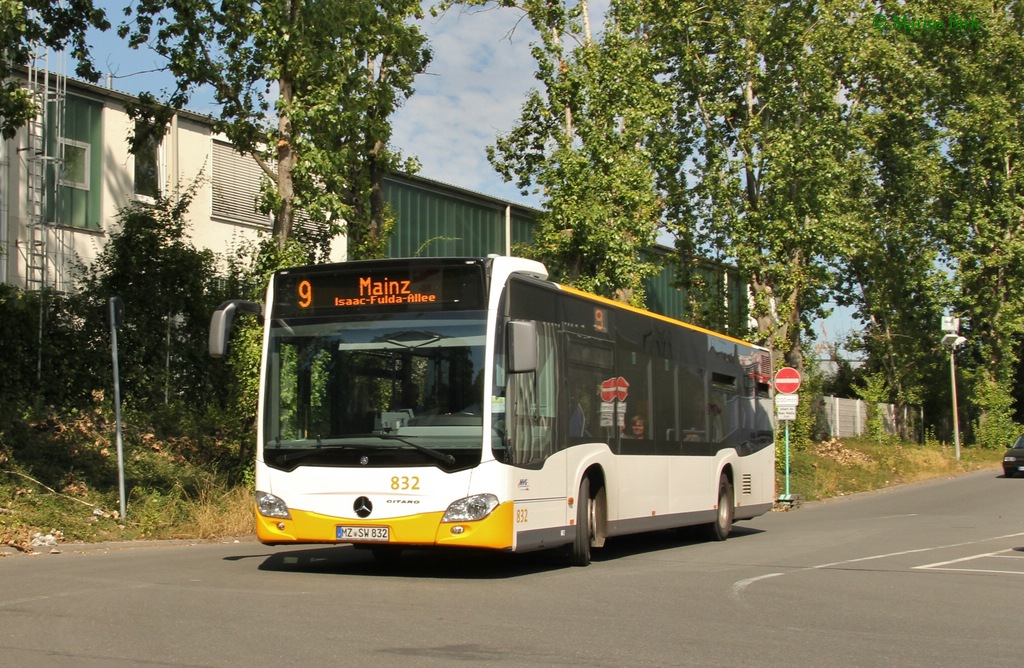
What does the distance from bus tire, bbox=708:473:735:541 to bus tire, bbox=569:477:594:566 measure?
17.1ft

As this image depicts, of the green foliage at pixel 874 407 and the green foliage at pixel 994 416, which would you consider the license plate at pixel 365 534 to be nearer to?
the green foliage at pixel 874 407

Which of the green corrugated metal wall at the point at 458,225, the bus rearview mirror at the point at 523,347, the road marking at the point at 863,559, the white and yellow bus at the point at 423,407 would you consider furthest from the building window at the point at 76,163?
the road marking at the point at 863,559

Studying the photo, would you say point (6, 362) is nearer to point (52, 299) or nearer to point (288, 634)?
point (52, 299)

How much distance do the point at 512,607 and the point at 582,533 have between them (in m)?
3.74

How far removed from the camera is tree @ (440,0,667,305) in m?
28.3

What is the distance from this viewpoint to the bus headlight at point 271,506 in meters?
12.3

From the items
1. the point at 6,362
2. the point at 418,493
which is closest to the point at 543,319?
the point at 418,493

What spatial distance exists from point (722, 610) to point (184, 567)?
19.0ft

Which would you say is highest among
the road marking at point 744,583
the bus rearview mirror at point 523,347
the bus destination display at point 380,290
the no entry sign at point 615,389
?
the bus destination display at point 380,290

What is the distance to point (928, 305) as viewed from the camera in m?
55.8

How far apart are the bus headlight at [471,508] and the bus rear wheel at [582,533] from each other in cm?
210

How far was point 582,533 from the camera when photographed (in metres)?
13.7

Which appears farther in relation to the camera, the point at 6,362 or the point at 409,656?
the point at 6,362

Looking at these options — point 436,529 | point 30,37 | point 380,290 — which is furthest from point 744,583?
point 30,37
